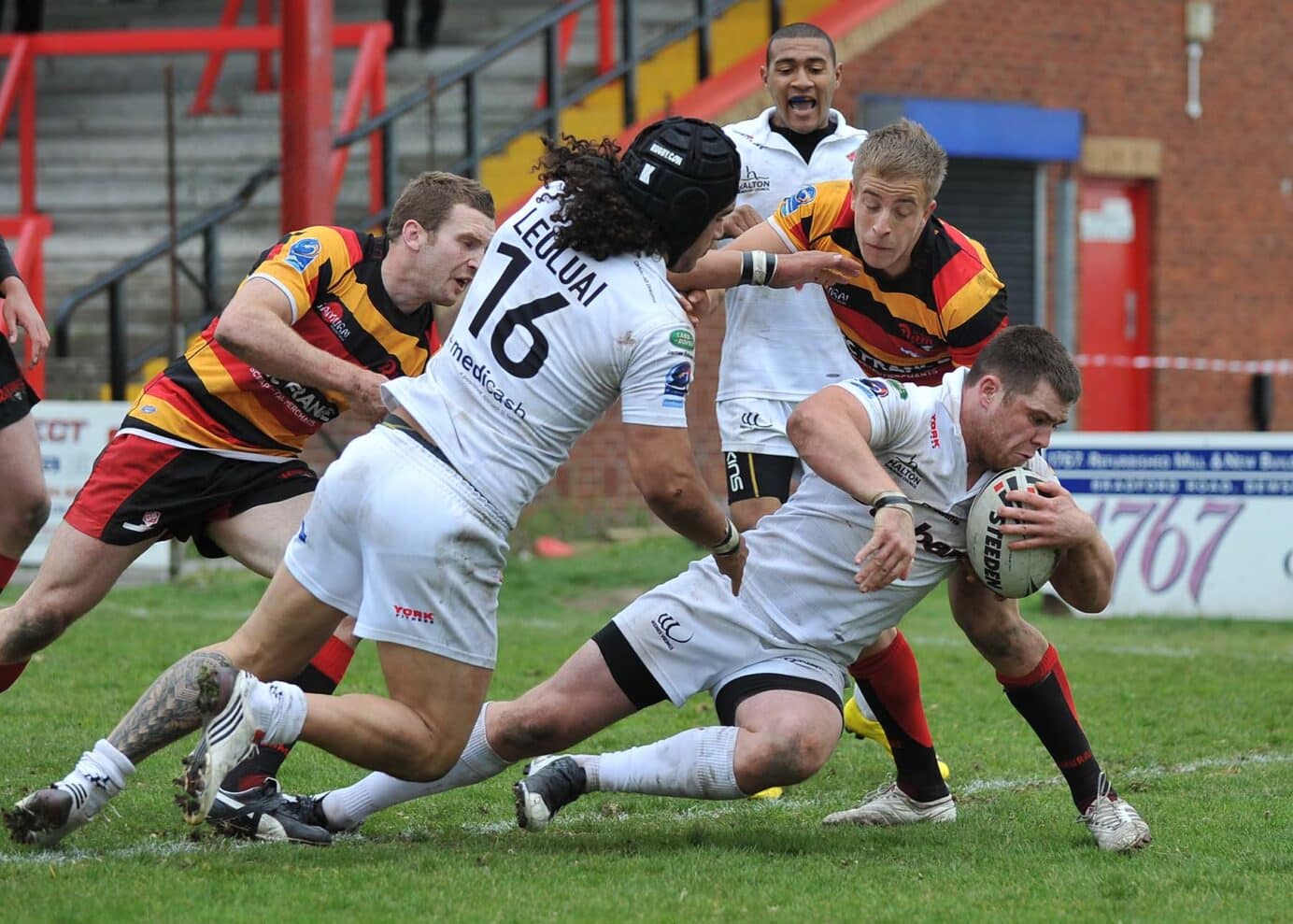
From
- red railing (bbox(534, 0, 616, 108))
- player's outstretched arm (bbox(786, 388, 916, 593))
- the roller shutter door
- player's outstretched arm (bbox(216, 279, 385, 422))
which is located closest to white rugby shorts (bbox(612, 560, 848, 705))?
player's outstretched arm (bbox(786, 388, 916, 593))

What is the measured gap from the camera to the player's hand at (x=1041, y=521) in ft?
16.5

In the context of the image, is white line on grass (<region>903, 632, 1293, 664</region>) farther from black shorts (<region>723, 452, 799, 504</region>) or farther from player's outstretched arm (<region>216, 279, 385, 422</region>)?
player's outstretched arm (<region>216, 279, 385, 422</region>)

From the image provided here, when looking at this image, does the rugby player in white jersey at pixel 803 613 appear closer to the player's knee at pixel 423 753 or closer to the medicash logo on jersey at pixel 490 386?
the player's knee at pixel 423 753

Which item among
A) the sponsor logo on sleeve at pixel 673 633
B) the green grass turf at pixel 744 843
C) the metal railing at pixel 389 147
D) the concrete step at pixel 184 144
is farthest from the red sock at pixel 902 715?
the concrete step at pixel 184 144

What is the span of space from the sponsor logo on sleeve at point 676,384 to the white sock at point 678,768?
1.01 metres

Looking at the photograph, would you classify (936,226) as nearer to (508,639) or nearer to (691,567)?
(691,567)

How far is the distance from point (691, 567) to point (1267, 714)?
341 centimetres

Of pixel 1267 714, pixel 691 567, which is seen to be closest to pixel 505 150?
pixel 1267 714

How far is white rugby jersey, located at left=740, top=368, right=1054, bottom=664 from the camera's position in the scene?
5215 mm

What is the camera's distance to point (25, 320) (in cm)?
623

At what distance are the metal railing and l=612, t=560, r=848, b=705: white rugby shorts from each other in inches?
342

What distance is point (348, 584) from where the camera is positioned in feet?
16.4

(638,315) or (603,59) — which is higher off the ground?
(603,59)

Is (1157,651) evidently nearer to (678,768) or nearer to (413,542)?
(678,768)
